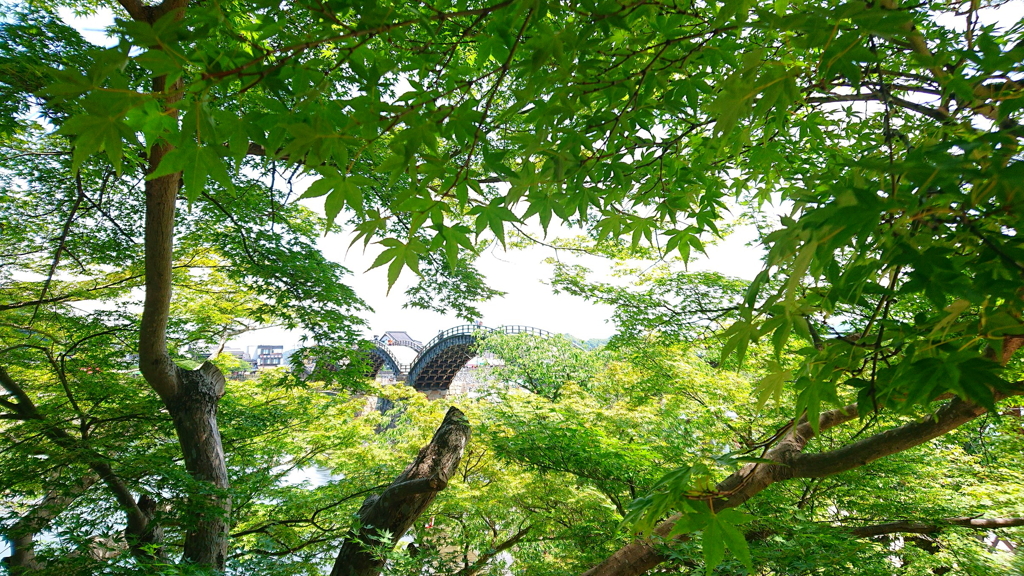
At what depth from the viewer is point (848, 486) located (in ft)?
13.1

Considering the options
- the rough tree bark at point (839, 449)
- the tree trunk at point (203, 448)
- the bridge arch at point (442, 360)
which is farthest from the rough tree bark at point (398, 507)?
A: the bridge arch at point (442, 360)

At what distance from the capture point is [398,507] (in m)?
3.72

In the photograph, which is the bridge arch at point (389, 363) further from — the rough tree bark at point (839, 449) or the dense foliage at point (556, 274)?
the rough tree bark at point (839, 449)

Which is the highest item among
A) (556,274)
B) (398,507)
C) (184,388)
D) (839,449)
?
(556,274)

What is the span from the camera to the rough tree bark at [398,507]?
3.57 meters

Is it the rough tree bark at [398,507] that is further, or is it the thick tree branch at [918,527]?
the rough tree bark at [398,507]

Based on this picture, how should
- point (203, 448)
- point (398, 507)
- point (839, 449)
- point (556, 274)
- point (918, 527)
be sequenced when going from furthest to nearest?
point (556, 274)
point (203, 448)
point (398, 507)
point (918, 527)
point (839, 449)

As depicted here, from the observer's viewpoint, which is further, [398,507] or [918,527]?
[398,507]

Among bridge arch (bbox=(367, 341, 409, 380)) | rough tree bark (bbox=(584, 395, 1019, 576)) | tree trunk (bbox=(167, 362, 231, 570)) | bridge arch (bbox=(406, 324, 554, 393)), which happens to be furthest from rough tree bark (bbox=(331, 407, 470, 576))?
bridge arch (bbox=(367, 341, 409, 380))

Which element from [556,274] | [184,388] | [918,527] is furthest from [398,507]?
[918,527]

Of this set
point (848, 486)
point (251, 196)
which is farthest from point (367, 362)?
point (848, 486)

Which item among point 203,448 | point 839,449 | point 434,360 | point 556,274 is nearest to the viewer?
point 839,449

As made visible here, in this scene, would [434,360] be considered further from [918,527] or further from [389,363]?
[918,527]

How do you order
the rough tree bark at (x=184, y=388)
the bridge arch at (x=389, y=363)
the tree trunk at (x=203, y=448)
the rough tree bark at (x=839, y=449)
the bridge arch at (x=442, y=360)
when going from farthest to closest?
the bridge arch at (x=389, y=363)
the bridge arch at (x=442, y=360)
the tree trunk at (x=203, y=448)
the rough tree bark at (x=184, y=388)
the rough tree bark at (x=839, y=449)
